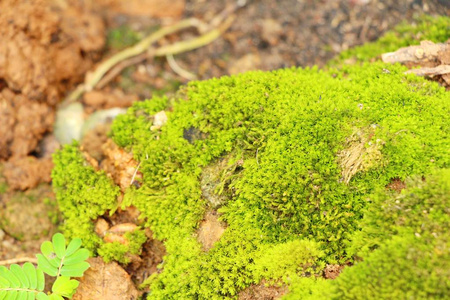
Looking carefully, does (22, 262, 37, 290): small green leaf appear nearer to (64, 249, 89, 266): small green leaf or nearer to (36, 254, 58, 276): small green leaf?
(36, 254, 58, 276): small green leaf

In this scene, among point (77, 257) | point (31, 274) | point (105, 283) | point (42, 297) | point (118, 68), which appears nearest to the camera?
point (42, 297)

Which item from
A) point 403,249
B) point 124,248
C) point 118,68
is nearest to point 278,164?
point 403,249

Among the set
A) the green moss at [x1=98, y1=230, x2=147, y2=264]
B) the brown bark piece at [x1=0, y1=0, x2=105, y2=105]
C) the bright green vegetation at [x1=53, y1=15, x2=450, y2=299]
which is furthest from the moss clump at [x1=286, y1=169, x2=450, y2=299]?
the brown bark piece at [x1=0, y1=0, x2=105, y2=105]

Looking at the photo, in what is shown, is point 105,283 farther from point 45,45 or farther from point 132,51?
point 132,51

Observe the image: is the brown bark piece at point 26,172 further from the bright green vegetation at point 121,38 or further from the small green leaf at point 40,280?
the bright green vegetation at point 121,38

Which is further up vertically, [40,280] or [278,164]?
[278,164]

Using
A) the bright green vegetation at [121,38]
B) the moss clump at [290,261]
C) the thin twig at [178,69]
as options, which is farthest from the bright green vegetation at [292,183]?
the bright green vegetation at [121,38]

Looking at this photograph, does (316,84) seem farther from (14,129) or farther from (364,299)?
(14,129)
